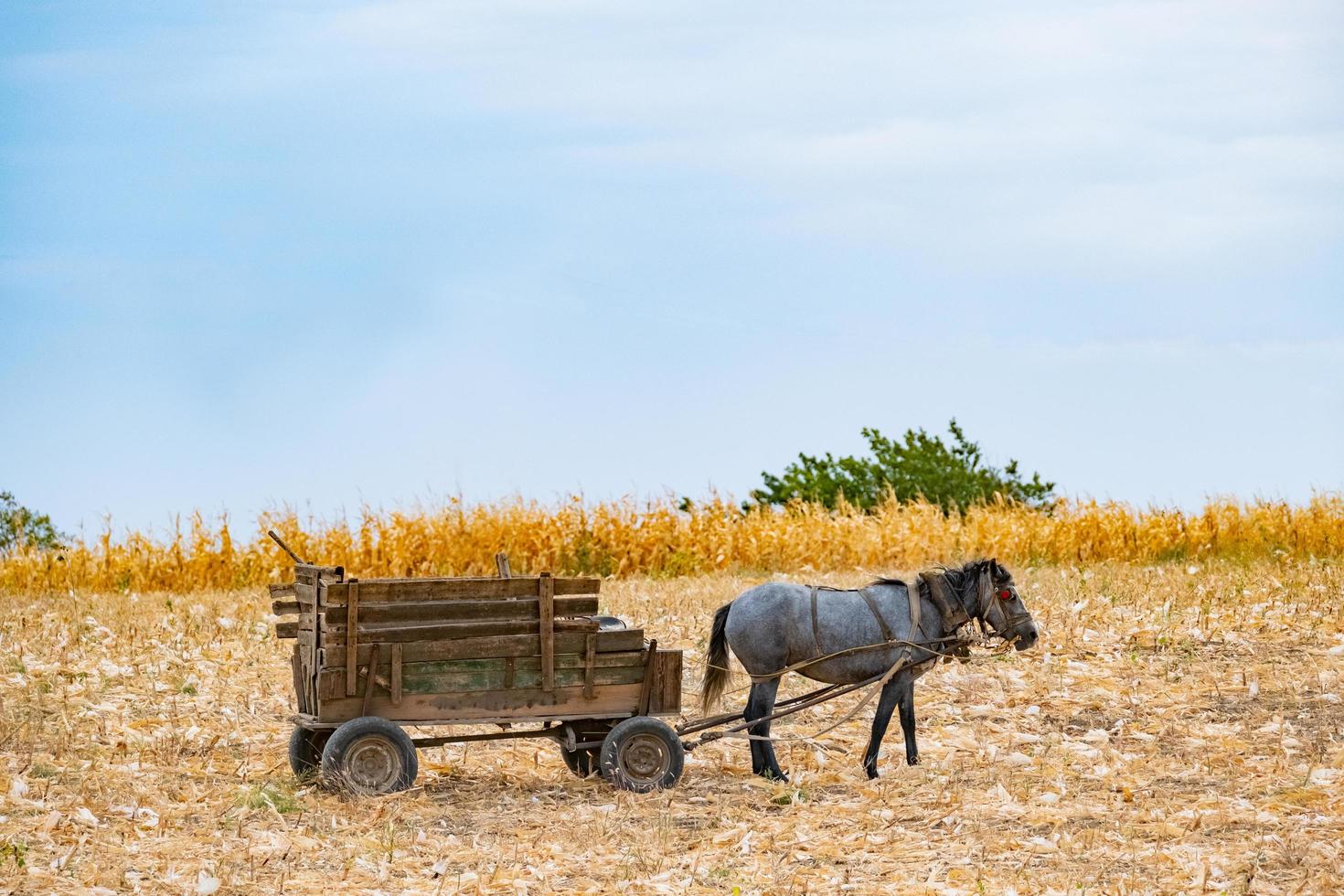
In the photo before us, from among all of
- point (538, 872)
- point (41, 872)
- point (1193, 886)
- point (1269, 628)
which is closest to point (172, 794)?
point (41, 872)

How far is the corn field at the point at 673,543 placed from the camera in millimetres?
24297

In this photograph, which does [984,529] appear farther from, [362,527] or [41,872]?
[41,872]

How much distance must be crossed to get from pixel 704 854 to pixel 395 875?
1906mm

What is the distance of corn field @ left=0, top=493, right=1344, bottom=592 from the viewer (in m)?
24.3

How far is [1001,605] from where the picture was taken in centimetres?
1105

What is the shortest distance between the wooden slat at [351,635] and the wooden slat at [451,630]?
0.20 feet

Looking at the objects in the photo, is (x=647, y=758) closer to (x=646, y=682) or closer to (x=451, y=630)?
(x=646, y=682)

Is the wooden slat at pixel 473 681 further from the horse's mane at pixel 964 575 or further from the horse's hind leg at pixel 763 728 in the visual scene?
the horse's mane at pixel 964 575

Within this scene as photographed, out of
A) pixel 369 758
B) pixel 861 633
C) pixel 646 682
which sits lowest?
pixel 369 758

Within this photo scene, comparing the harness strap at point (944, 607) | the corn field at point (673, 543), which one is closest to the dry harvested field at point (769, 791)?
the harness strap at point (944, 607)

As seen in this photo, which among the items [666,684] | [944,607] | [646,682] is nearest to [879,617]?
[944,607]

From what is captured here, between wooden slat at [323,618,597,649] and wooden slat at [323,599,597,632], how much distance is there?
0.18ft

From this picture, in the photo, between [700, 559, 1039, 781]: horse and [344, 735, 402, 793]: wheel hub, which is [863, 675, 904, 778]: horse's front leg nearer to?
[700, 559, 1039, 781]: horse

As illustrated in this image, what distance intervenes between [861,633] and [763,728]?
107cm
